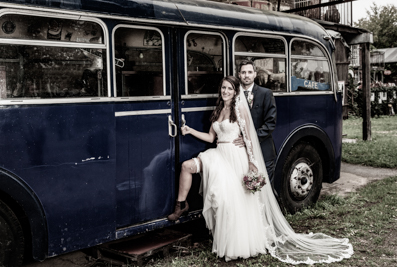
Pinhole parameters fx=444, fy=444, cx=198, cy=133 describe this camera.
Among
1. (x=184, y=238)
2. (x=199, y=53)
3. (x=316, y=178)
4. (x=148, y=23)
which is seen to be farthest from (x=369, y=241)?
(x=148, y=23)

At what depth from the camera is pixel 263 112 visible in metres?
5.14

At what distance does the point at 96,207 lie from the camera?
4.03m

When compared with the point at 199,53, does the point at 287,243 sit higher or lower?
lower

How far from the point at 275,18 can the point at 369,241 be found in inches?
115

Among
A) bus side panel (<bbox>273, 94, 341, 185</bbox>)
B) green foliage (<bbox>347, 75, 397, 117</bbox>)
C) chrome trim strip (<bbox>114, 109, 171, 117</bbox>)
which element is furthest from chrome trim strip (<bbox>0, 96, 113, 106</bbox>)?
green foliage (<bbox>347, 75, 397, 117</bbox>)

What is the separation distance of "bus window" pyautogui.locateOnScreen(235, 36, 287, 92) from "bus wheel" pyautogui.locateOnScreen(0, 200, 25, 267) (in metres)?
2.94

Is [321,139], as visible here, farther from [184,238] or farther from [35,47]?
[35,47]

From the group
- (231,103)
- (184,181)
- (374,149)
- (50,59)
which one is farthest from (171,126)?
(374,149)

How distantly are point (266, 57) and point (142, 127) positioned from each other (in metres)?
2.04

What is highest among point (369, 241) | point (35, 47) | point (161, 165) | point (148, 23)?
point (148, 23)

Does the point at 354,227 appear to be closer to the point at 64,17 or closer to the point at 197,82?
the point at 197,82

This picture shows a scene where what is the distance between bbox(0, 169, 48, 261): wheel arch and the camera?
348cm

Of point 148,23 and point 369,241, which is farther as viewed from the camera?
point 369,241

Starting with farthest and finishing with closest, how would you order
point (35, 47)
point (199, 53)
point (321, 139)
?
point (321, 139) < point (199, 53) < point (35, 47)
